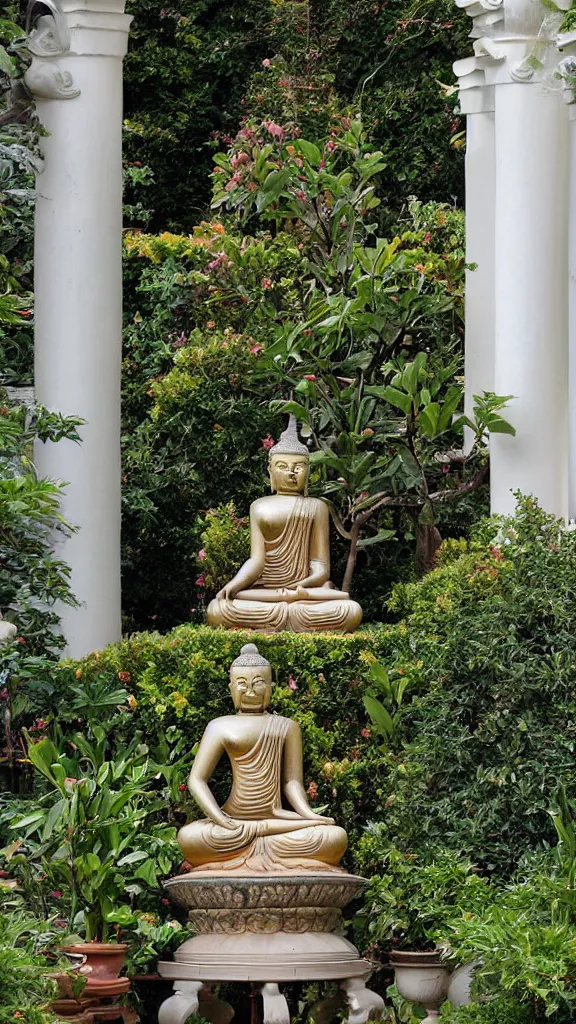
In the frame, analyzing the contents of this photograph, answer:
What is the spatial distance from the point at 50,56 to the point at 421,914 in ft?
25.7

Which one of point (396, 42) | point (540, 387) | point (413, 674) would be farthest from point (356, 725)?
point (396, 42)

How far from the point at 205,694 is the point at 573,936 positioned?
179 inches

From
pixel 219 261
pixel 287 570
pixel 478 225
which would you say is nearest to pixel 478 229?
pixel 478 225

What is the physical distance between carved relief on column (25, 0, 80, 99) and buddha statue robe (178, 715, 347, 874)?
5.89 metres

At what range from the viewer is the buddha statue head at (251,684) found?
54.6 ft

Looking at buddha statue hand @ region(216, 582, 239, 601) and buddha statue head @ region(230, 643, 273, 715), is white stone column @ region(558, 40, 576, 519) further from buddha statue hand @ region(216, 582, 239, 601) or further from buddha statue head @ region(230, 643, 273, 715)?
buddha statue head @ region(230, 643, 273, 715)

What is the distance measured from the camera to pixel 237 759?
16.6m

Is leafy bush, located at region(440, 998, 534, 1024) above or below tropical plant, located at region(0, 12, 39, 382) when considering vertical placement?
below

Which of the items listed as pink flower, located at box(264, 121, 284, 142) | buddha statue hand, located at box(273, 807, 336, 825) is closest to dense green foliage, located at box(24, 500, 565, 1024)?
buddha statue hand, located at box(273, 807, 336, 825)

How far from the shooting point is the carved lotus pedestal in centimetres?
1572

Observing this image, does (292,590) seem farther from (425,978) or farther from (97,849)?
(425,978)

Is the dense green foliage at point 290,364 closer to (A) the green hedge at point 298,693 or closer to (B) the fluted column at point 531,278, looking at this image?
(B) the fluted column at point 531,278

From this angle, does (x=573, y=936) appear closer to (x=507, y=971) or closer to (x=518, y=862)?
(x=507, y=971)

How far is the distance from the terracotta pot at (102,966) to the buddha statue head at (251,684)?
2067 millimetres
